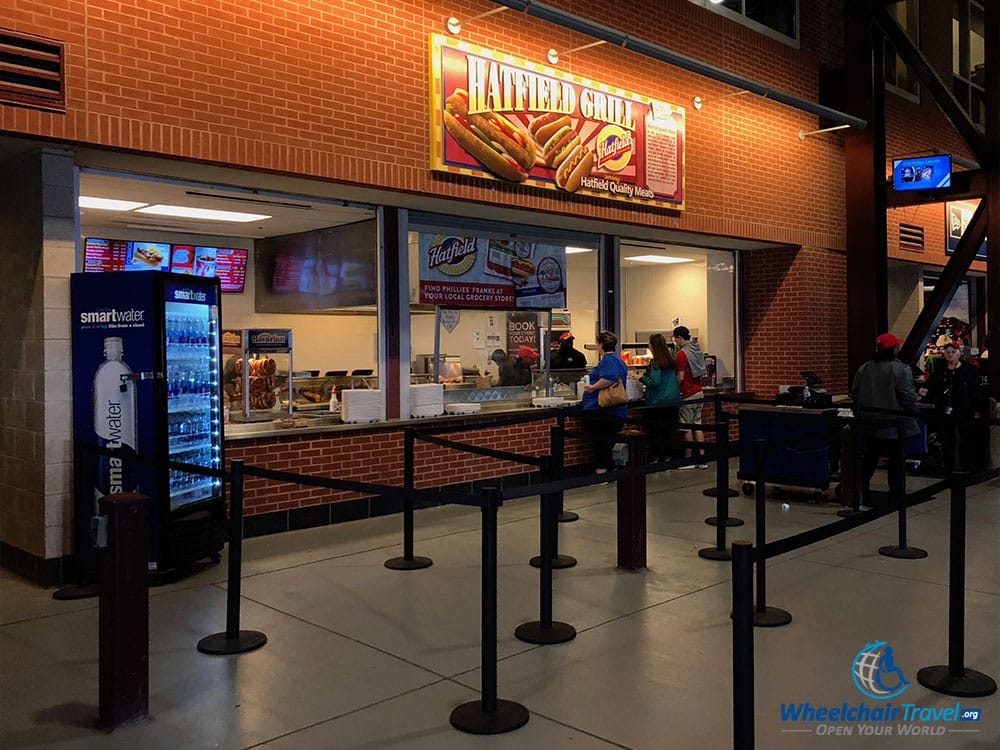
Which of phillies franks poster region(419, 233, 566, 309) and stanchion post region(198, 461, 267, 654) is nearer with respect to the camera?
A: stanchion post region(198, 461, 267, 654)

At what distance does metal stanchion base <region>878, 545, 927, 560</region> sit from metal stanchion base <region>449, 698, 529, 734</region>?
429 centimetres

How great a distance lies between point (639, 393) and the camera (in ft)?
39.4

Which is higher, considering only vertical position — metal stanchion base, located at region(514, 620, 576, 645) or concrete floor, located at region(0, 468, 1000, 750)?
metal stanchion base, located at region(514, 620, 576, 645)

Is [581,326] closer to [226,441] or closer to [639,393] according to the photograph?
[639,393]

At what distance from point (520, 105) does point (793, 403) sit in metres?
4.51

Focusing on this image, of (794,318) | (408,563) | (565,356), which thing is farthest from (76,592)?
(794,318)

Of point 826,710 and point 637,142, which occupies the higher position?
point 637,142

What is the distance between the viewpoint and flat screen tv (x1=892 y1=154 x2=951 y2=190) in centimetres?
1295

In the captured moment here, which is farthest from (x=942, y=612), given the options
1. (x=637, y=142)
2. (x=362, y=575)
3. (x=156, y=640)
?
(x=637, y=142)

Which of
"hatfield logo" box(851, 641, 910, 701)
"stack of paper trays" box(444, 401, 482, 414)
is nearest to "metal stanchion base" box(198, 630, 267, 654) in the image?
"hatfield logo" box(851, 641, 910, 701)

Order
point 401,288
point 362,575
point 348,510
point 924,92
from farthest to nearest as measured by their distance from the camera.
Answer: point 924,92, point 401,288, point 348,510, point 362,575

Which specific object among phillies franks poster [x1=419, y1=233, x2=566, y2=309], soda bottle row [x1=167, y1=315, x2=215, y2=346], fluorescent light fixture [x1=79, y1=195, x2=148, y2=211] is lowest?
soda bottle row [x1=167, y1=315, x2=215, y2=346]

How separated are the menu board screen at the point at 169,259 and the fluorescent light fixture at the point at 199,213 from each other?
25.5 inches

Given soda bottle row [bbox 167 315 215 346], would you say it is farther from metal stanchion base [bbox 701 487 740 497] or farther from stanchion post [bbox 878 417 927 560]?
metal stanchion base [bbox 701 487 740 497]
